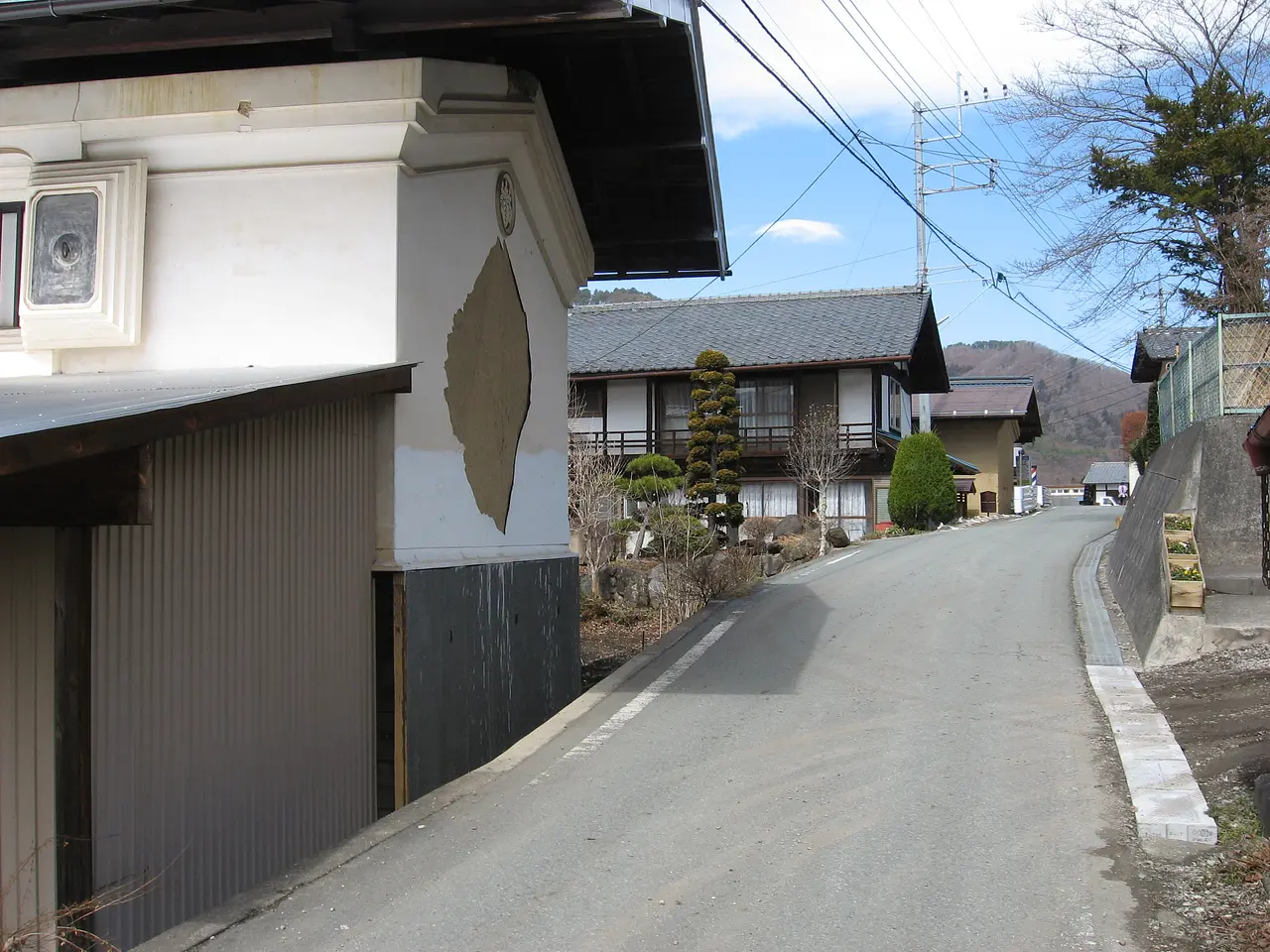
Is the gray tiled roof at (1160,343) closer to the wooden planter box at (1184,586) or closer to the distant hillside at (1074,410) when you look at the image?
the wooden planter box at (1184,586)

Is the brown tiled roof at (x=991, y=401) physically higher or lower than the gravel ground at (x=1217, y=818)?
higher

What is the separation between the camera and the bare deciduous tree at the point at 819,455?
88.9 ft

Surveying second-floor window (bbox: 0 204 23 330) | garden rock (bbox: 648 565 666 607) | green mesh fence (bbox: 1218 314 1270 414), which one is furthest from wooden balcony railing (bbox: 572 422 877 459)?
second-floor window (bbox: 0 204 23 330)

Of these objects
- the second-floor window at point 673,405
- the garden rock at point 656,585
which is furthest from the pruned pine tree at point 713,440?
the second-floor window at point 673,405

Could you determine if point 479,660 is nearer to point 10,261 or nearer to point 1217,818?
point 10,261

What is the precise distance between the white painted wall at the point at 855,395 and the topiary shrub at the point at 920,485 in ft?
6.61

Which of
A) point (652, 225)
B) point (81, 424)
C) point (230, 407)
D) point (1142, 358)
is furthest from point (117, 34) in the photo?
point (1142, 358)

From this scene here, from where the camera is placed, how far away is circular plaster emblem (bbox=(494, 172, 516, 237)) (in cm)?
873

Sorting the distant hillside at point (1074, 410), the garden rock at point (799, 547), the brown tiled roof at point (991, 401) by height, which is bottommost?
the garden rock at point (799, 547)

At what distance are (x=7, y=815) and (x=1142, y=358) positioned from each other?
24829 mm

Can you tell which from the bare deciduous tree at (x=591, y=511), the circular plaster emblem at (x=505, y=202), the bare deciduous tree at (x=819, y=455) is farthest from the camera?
the bare deciduous tree at (x=819, y=455)

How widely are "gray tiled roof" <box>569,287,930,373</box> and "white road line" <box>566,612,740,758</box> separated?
19.5m

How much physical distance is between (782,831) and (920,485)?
23.0 m

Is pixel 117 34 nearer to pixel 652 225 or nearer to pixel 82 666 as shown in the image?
pixel 82 666
